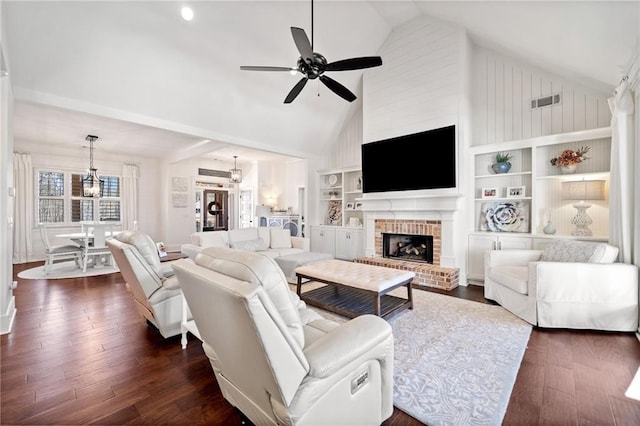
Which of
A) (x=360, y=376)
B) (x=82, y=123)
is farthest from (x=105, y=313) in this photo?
(x=82, y=123)

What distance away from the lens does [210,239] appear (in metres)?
4.68

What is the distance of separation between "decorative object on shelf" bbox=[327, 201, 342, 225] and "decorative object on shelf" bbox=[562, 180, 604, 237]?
171 inches

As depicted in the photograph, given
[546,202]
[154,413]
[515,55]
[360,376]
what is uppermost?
[515,55]

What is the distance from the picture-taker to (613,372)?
6.73 ft

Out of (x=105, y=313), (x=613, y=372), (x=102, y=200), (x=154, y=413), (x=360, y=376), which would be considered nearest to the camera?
(x=360, y=376)

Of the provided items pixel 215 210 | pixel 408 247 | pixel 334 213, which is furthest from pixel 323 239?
pixel 215 210

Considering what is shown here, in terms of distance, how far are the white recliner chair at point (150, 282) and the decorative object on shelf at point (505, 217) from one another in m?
4.57

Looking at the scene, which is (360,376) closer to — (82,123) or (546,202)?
(546,202)

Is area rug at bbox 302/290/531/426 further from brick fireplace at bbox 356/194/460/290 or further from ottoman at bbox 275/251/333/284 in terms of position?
ottoman at bbox 275/251/333/284

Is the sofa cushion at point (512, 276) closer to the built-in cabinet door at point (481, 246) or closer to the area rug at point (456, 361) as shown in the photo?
the area rug at point (456, 361)

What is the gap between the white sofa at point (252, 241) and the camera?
4.61m

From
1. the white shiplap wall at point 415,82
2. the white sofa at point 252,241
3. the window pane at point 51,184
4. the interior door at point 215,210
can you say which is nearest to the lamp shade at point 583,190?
the white shiplap wall at point 415,82

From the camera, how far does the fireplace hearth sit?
503 centimetres

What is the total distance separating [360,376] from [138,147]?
7.80m
